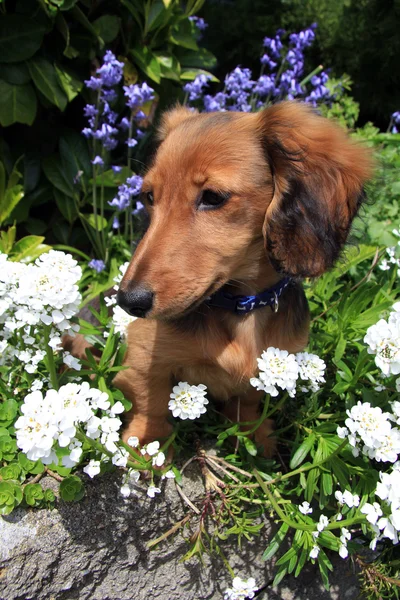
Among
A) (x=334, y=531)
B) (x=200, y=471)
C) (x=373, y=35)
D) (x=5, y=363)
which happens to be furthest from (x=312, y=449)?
(x=373, y=35)

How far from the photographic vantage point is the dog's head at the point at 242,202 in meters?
1.71

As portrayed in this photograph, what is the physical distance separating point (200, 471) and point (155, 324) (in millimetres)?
667

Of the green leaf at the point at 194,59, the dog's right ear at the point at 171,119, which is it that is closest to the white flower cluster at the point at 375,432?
the dog's right ear at the point at 171,119

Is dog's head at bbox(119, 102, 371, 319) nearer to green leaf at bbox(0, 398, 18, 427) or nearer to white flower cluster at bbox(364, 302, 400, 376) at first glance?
white flower cluster at bbox(364, 302, 400, 376)

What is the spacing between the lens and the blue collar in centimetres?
201

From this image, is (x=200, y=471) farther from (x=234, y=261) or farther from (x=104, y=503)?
(x=234, y=261)

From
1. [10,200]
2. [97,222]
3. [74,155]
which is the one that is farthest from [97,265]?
[74,155]

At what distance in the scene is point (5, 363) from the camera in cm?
221

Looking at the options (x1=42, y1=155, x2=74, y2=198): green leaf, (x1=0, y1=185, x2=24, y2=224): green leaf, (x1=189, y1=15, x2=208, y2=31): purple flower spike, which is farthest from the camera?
(x1=189, y1=15, x2=208, y2=31): purple flower spike

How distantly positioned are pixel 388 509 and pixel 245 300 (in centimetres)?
85

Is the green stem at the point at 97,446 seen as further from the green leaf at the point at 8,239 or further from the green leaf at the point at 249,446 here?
the green leaf at the point at 8,239

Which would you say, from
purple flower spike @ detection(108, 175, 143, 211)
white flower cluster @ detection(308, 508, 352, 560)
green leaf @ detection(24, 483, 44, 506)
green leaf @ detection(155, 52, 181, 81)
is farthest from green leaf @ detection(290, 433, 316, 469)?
green leaf @ detection(155, 52, 181, 81)

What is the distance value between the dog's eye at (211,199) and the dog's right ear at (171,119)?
2.04 ft

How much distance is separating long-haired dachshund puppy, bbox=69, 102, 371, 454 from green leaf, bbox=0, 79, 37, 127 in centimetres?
155
